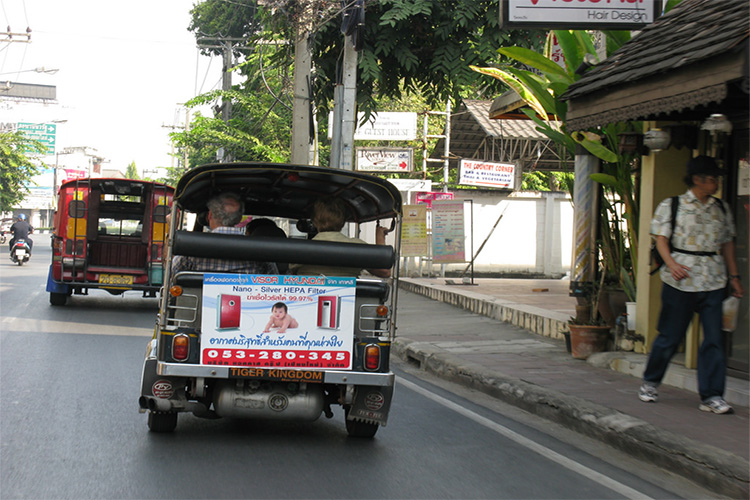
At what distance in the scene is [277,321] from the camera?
5582 millimetres

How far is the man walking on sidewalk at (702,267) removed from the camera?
6660 mm

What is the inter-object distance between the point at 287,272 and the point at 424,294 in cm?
1300

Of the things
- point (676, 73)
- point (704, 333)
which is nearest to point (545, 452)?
point (704, 333)

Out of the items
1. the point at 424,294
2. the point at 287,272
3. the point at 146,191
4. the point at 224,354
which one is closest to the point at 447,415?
the point at 287,272

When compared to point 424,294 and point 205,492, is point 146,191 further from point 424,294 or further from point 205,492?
point 205,492

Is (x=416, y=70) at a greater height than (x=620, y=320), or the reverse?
(x=416, y=70)

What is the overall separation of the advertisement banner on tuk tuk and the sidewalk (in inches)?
88.3

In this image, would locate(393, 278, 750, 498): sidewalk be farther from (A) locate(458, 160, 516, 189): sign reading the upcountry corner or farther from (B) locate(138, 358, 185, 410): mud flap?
(A) locate(458, 160, 516, 189): sign reading the upcountry corner

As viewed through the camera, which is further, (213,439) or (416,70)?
(416,70)

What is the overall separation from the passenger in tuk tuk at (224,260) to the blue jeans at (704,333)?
319 cm

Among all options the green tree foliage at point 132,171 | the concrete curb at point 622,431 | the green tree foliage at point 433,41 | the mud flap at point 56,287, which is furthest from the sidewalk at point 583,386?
the green tree foliage at point 132,171

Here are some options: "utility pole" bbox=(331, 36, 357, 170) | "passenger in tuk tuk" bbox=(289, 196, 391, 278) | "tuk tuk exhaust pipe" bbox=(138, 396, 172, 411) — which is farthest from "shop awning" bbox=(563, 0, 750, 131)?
"utility pole" bbox=(331, 36, 357, 170)

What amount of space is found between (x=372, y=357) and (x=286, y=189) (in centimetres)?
170

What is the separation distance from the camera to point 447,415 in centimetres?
721
